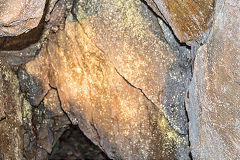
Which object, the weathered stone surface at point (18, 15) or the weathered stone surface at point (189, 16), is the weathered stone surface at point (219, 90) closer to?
the weathered stone surface at point (189, 16)

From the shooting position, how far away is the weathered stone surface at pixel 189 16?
8.86 ft

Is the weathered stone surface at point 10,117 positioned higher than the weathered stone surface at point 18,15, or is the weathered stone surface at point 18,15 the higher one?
the weathered stone surface at point 18,15

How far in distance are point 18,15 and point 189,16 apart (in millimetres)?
1286

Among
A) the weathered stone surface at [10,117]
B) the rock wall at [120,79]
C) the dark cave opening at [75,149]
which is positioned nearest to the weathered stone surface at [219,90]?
the rock wall at [120,79]

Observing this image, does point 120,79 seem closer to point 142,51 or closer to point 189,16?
point 142,51

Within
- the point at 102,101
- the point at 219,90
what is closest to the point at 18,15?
the point at 102,101

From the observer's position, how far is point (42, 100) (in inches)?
153

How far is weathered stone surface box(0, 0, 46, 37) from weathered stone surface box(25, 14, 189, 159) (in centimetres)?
82

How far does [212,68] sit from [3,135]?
6.33 ft

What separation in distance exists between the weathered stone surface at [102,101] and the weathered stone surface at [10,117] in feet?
0.88

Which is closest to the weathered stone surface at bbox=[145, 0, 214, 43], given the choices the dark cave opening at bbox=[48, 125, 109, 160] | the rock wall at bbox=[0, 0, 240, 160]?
the rock wall at bbox=[0, 0, 240, 160]

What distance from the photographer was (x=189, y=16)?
2789 millimetres

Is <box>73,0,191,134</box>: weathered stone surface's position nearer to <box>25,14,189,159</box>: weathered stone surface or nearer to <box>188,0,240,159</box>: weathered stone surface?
<box>25,14,189,159</box>: weathered stone surface

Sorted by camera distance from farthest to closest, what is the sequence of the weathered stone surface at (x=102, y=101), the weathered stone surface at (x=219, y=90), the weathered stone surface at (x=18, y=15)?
the weathered stone surface at (x=102, y=101), the weathered stone surface at (x=18, y=15), the weathered stone surface at (x=219, y=90)
